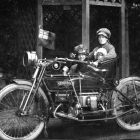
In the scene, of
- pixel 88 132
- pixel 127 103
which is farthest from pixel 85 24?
pixel 88 132

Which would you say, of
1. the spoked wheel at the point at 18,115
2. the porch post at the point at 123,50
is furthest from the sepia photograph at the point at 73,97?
the porch post at the point at 123,50

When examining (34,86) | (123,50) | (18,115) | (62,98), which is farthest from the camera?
(123,50)

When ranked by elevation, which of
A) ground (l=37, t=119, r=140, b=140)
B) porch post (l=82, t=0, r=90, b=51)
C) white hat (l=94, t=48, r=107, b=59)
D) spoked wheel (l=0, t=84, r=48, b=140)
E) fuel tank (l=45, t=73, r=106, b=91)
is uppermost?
porch post (l=82, t=0, r=90, b=51)

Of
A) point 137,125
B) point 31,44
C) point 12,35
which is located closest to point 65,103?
point 137,125

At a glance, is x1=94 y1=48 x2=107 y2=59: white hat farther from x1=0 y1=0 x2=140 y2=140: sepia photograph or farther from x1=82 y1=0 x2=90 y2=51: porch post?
x1=82 y1=0 x2=90 y2=51: porch post

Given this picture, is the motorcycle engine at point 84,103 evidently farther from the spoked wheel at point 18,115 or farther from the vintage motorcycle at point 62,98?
the spoked wheel at point 18,115

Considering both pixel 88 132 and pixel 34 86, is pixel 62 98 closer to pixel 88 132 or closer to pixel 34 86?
pixel 34 86

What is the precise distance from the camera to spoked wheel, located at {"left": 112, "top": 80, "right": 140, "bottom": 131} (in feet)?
17.4

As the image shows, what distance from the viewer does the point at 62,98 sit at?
4.89 meters

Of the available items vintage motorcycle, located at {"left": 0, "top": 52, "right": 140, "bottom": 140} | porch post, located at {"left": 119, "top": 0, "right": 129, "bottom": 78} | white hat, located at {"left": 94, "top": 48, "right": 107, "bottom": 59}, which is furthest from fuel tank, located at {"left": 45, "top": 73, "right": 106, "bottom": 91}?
porch post, located at {"left": 119, "top": 0, "right": 129, "bottom": 78}

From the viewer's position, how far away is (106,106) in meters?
5.21

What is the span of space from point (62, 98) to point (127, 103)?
1127mm

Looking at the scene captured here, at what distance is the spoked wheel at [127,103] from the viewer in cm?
530

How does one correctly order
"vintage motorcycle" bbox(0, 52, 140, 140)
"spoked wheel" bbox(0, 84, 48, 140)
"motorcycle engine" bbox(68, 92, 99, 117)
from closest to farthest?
"spoked wheel" bbox(0, 84, 48, 140) < "vintage motorcycle" bbox(0, 52, 140, 140) < "motorcycle engine" bbox(68, 92, 99, 117)
